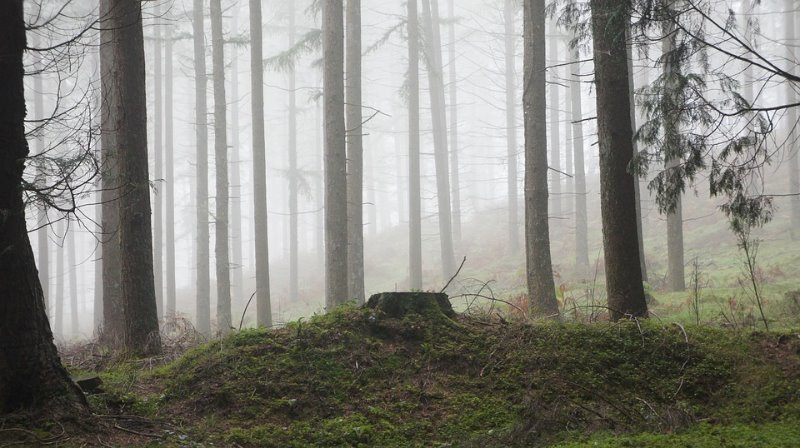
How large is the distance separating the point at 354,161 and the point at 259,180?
3.87 m

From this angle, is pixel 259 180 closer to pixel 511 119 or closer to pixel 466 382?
pixel 466 382

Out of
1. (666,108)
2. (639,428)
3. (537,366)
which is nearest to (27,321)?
(537,366)

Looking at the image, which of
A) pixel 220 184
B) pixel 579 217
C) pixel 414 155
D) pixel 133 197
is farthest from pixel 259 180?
pixel 579 217

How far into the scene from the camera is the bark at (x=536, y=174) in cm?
977

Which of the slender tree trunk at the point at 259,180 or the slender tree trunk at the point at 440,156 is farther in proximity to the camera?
the slender tree trunk at the point at 440,156

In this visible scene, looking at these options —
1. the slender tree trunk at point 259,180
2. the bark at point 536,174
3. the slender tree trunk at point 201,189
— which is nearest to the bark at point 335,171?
the bark at point 536,174

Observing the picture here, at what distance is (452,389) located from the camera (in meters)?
5.19

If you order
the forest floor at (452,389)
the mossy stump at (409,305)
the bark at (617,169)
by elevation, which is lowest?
the forest floor at (452,389)

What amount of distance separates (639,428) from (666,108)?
4.02m

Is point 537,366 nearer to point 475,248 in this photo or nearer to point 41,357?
point 41,357

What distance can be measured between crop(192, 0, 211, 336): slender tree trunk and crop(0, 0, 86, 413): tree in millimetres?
14795

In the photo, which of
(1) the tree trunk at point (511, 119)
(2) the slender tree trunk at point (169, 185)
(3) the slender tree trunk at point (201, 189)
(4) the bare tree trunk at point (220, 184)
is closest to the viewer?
(4) the bare tree trunk at point (220, 184)

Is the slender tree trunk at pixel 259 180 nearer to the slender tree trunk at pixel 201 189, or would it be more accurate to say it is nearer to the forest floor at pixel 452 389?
the slender tree trunk at pixel 201 189

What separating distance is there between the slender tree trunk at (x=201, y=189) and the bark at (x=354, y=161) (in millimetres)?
6132
